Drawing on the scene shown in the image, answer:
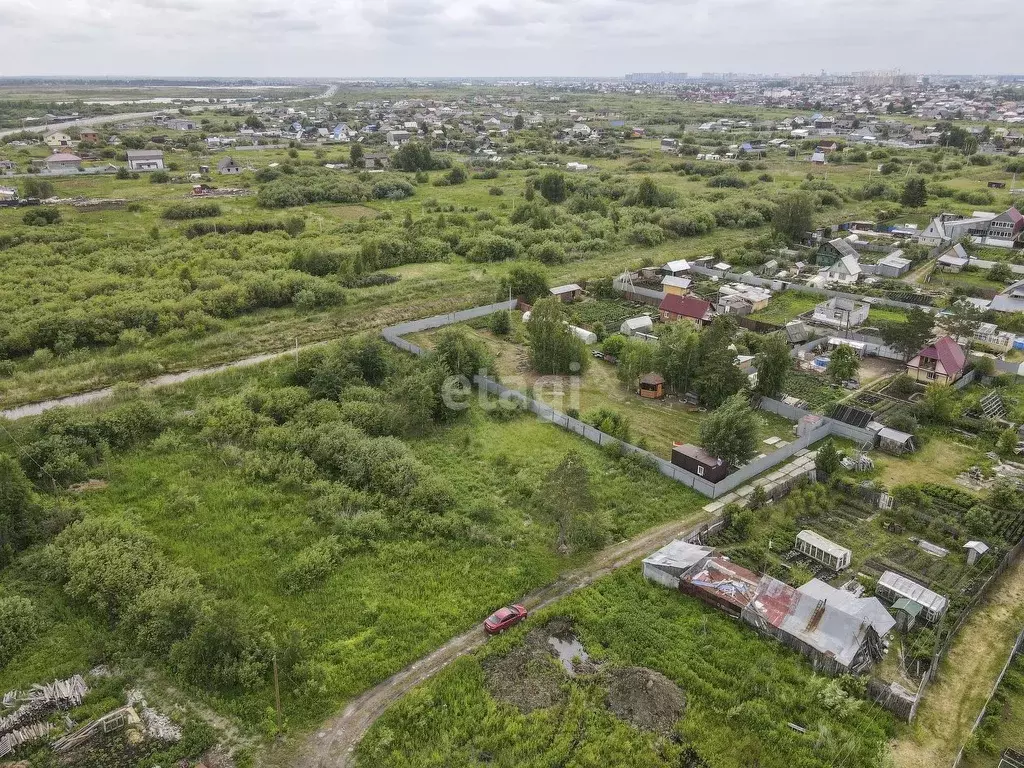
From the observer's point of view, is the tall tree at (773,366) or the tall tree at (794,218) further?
the tall tree at (794,218)

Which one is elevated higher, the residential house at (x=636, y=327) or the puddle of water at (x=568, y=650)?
the residential house at (x=636, y=327)

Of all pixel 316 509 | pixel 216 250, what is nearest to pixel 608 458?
pixel 316 509

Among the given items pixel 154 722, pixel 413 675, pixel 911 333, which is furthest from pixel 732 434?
pixel 154 722

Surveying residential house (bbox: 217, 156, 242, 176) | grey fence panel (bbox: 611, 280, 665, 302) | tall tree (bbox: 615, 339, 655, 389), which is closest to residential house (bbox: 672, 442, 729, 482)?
tall tree (bbox: 615, 339, 655, 389)

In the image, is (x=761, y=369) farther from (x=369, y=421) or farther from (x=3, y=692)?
(x=3, y=692)

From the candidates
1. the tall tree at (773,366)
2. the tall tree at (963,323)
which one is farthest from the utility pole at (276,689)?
the tall tree at (963,323)

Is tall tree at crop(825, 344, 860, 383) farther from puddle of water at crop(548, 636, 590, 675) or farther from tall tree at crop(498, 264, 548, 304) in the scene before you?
puddle of water at crop(548, 636, 590, 675)

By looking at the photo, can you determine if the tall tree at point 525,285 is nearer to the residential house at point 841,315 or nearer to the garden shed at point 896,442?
the residential house at point 841,315
